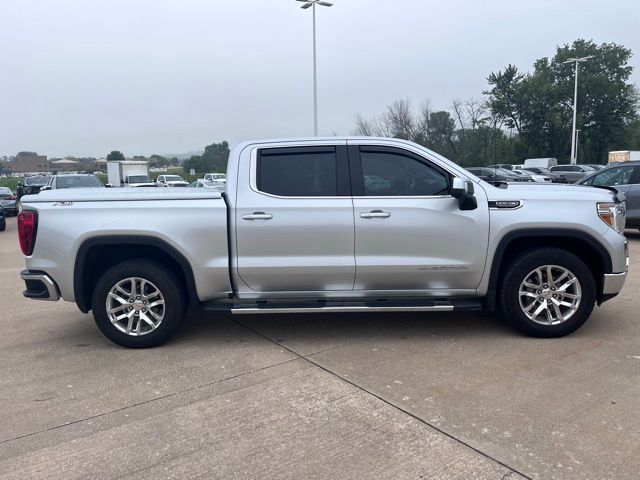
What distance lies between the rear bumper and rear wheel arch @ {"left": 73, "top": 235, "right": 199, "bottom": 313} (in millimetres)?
202

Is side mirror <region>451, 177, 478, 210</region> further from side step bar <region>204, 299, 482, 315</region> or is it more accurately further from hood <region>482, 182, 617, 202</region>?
side step bar <region>204, 299, 482, 315</region>

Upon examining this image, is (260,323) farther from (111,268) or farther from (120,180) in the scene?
(120,180)

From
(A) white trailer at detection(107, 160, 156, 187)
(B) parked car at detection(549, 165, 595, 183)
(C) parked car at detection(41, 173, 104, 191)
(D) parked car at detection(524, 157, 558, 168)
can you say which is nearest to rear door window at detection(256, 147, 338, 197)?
(C) parked car at detection(41, 173, 104, 191)

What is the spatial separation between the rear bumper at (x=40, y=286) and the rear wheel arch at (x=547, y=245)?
398 centimetres

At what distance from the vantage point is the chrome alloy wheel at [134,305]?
4.80 meters

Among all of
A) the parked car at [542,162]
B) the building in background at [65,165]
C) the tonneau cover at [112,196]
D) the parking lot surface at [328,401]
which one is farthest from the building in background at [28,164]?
the parking lot surface at [328,401]

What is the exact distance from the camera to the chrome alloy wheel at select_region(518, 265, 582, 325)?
4.80 m

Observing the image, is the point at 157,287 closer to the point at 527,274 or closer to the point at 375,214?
the point at 375,214

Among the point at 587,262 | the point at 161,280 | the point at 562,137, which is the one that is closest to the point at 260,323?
the point at 161,280

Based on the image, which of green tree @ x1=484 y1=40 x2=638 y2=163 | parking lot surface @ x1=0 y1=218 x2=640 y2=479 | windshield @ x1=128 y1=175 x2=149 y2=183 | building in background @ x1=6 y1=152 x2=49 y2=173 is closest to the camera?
parking lot surface @ x1=0 y1=218 x2=640 y2=479

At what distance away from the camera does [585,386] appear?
12.7ft

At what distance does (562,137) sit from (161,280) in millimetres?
58955

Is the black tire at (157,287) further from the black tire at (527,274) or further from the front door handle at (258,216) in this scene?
the black tire at (527,274)

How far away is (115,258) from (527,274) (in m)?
3.86
